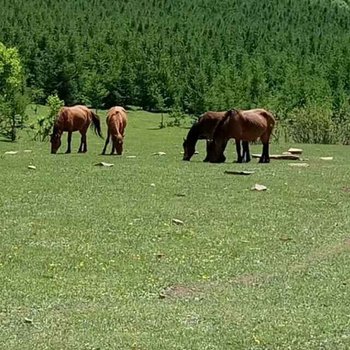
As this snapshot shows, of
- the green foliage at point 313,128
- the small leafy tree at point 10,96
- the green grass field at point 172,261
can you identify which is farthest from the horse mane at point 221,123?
the small leafy tree at point 10,96

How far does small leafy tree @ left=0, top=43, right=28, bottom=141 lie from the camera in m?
46.3

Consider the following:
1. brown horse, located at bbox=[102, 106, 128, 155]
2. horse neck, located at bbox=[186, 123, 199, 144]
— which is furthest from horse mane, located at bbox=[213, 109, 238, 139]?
brown horse, located at bbox=[102, 106, 128, 155]

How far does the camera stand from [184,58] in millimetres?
89875

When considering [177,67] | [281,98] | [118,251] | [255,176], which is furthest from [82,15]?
[118,251]

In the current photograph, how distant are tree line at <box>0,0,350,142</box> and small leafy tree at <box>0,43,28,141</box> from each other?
14848 millimetres

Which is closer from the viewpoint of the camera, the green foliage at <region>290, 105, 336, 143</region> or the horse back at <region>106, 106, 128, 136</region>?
the horse back at <region>106, 106, 128, 136</region>

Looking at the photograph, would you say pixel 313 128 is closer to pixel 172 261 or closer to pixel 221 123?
pixel 221 123

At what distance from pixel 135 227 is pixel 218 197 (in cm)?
357

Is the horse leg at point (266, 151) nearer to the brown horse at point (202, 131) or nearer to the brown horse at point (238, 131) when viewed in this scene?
the brown horse at point (238, 131)

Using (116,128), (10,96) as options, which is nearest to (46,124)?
(10,96)

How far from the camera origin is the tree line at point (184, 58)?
64.1 metres

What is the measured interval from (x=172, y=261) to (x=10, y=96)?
37.2m

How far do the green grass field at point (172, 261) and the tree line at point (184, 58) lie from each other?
75.0 ft

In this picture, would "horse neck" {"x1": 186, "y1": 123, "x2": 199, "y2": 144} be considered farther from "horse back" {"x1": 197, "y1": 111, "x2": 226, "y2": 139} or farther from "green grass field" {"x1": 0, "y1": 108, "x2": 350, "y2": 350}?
"green grass field" {"x1": 0, "y1": 108, "x2": 350, "y2": 350}
